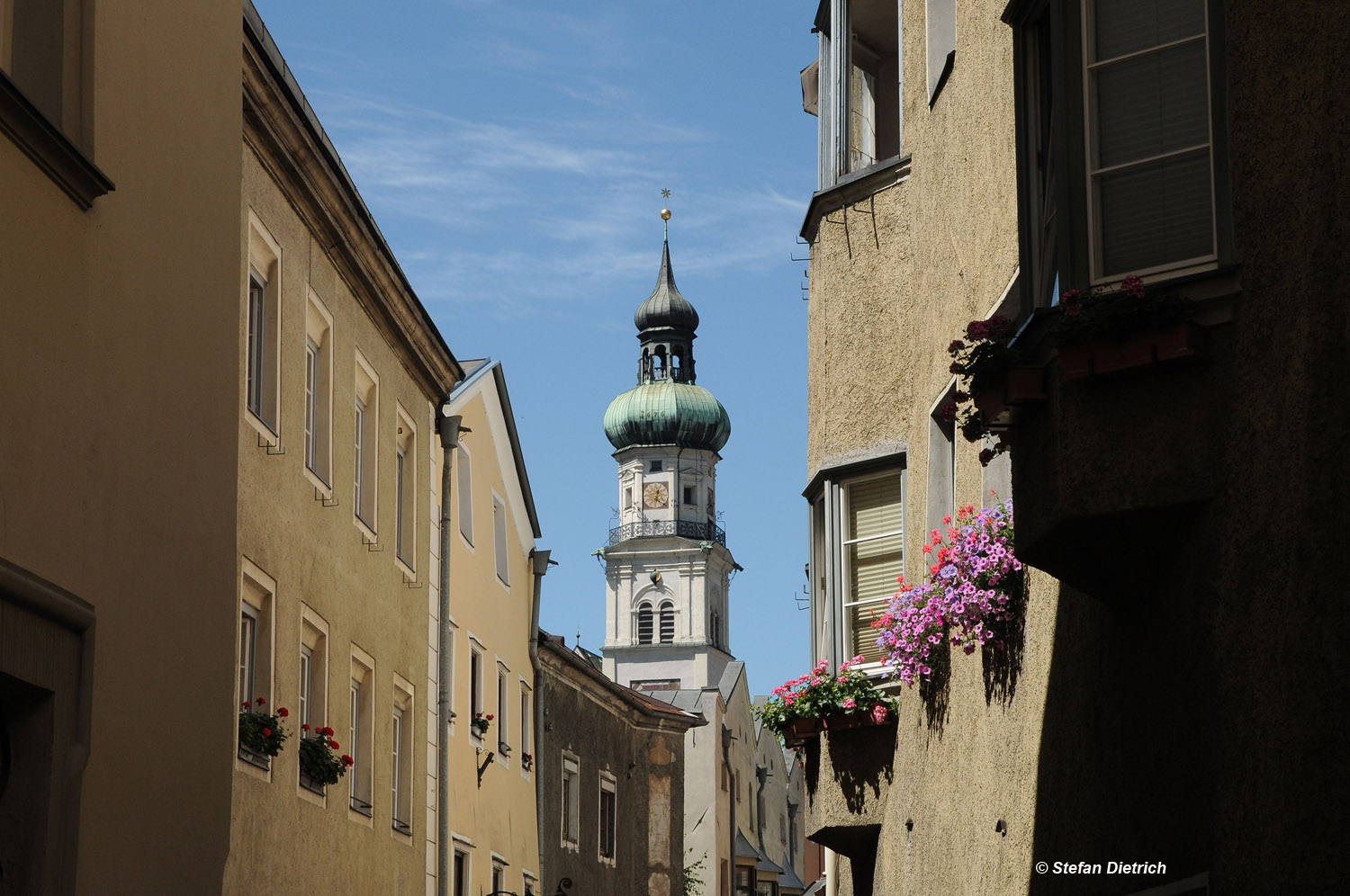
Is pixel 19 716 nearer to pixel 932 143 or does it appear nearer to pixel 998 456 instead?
pixel 998 456

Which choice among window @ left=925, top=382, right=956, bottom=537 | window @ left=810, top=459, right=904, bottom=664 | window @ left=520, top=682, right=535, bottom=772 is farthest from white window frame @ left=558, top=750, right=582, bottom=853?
window @ left=925, top=382, right=956, bottom=537

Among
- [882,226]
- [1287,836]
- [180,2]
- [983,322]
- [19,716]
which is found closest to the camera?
[1287,836]

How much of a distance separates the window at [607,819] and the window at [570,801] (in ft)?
5.97

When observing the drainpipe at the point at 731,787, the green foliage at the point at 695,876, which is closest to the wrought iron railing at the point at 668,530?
the drainpipe at the point at 731,787

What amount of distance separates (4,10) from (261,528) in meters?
7.38

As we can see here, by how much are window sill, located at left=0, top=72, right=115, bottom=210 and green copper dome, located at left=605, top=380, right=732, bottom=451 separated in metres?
106

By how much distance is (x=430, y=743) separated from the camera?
19000 mm

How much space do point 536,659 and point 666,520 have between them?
86.0 metres

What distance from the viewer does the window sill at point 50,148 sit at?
579 cm

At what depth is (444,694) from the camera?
1917cm

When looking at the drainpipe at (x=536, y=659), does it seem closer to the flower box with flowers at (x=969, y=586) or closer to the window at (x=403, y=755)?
the window at (x=403, y=755)

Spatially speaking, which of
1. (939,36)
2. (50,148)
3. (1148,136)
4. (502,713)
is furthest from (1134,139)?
(502,713)

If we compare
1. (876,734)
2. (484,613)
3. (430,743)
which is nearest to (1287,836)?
(876,734)

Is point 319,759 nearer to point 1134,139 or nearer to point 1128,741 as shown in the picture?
point 1128,741
